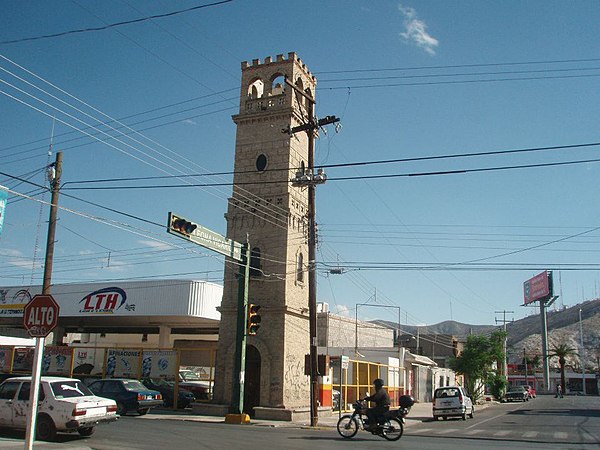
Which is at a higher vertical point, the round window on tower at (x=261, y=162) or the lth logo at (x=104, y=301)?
the round window on tower at (x=261, y=162)

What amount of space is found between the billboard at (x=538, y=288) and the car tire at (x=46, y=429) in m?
125

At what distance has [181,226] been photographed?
21000mm

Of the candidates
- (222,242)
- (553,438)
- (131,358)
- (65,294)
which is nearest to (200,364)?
(131,358)

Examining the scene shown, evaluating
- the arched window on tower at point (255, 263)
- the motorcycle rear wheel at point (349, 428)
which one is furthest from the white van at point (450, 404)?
A: the motorcycle rear wheel at point (349, 428)

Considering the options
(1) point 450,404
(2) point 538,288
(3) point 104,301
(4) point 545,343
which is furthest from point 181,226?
(2) point 538,288

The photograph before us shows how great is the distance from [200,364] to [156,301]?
846cm

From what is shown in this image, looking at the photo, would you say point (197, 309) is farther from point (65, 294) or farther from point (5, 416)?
point (5, 416)

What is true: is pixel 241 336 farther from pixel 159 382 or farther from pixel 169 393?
pixel 159 382

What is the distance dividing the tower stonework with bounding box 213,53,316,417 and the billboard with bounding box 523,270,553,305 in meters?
111

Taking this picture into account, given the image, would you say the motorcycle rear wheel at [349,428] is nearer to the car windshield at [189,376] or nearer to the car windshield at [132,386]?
the car windshield at [132,386]

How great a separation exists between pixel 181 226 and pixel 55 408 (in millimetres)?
7766

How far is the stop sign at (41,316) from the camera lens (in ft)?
33.7

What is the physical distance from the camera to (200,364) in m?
31.5

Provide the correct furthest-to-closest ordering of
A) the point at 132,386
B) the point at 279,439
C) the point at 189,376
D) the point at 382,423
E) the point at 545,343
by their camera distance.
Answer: the point at 545,343
the point at 189,376
the point at 132,386
the point at 382,423
the point at 279,439
